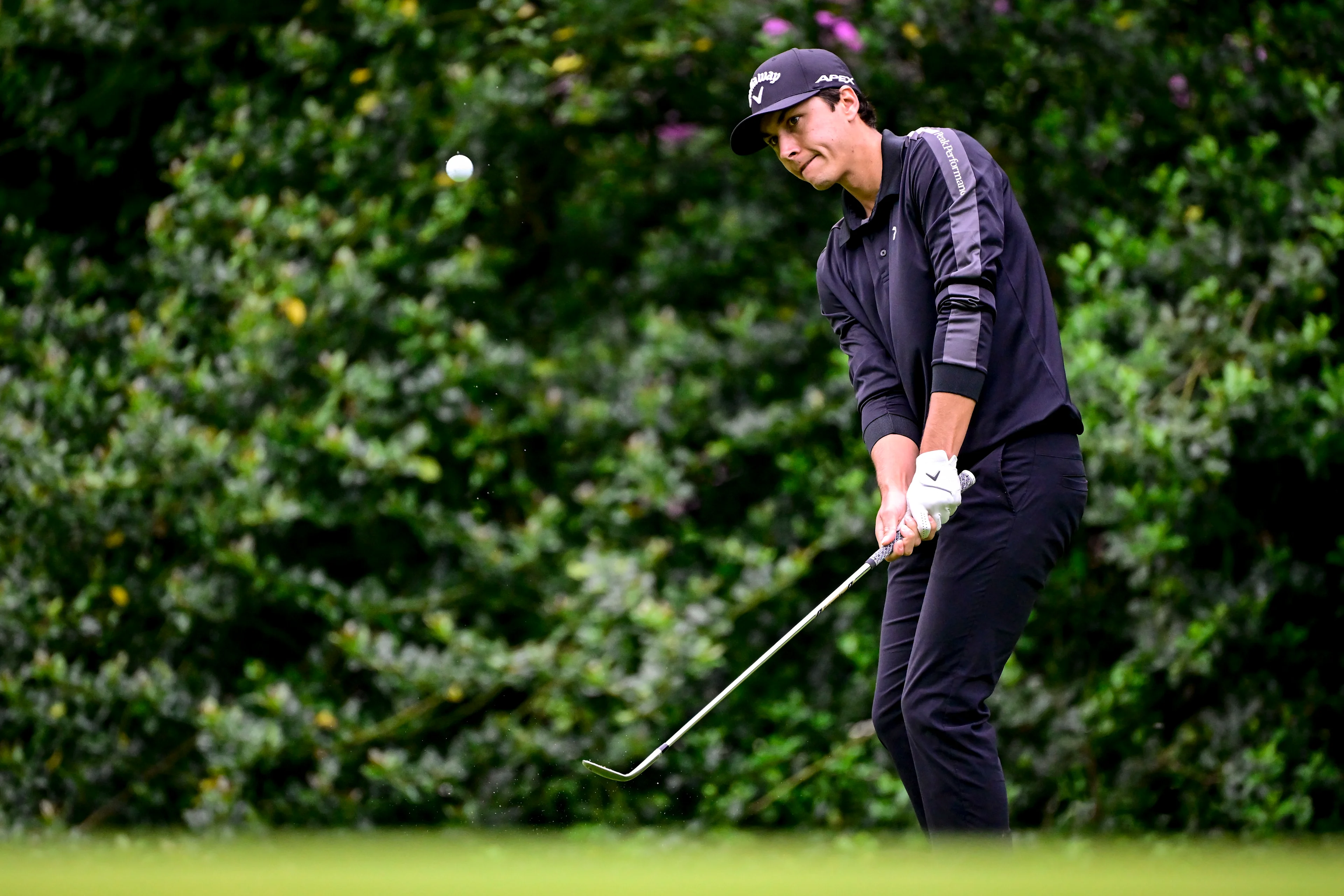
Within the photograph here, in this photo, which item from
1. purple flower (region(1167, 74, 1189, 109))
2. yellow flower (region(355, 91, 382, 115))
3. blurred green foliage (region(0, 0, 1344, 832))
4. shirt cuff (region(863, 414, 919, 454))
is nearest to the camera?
shirt cuff (region(863, 414, 919, 454))

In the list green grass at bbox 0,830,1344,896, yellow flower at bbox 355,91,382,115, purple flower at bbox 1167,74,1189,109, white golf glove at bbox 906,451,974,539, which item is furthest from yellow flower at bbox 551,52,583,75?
white golf glove at bbox 906,451,974,539

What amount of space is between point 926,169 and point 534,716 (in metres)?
2.91

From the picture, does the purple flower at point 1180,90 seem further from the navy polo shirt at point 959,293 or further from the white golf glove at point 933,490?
the white golf glove at point 933,490

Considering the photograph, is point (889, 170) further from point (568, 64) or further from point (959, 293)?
point (568, 64)

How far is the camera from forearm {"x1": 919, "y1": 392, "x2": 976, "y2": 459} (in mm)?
3158

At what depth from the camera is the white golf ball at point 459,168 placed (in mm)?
5547

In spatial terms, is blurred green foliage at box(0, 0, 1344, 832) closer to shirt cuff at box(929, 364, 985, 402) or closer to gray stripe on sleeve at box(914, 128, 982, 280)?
gray stripe on sleeve at box(914, 128, 982, 280)

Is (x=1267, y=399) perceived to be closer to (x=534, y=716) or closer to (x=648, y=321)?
(x=648, y=321)

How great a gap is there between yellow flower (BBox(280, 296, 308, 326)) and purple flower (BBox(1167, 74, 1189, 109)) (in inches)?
122

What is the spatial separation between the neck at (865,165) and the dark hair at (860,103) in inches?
2.1

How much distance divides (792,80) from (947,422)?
2.80 ft

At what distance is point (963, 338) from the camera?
3141mm

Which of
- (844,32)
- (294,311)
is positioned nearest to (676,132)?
(844,32)

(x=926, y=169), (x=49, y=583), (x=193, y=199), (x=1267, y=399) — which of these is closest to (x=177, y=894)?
(x=926, y=169)
